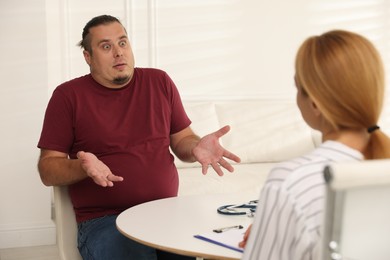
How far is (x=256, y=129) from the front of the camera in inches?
165

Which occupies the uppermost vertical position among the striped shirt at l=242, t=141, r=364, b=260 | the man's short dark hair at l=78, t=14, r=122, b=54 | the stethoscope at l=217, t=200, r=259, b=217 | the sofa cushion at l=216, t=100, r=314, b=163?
the man's short dark hair at l=78, t=14, r=122, b=54

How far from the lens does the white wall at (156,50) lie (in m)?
3.71

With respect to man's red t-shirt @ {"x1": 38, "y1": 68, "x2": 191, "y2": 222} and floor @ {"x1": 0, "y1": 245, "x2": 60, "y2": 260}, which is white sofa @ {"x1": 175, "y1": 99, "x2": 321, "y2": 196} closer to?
floor @ {"x1": 0, "y1": 245, "x2": 60, "y2": 260}

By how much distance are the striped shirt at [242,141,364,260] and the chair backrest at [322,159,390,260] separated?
7cm

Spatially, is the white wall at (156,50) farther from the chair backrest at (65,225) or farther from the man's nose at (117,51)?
the chair backrest at (65,225)

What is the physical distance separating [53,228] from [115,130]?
176cm

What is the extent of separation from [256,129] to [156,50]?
0.90 meters

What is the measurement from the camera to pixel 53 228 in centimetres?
386

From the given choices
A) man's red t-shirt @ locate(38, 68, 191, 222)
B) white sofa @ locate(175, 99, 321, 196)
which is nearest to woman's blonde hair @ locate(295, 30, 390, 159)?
man's red t-shirt @ locate(38, 68, 191, 222)

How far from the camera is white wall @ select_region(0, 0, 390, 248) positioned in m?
3.71

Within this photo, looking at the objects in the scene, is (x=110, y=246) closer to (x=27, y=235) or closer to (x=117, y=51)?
(x=117, y=51)

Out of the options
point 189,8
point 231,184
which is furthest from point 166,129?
point 189,8

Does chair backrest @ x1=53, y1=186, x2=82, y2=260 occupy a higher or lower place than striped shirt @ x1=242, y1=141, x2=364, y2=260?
lower

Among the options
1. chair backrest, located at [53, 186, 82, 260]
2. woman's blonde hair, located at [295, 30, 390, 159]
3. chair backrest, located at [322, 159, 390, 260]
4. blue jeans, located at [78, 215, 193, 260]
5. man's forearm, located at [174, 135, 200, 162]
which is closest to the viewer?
chair backrest, located at [322, 159, 390, 260]
